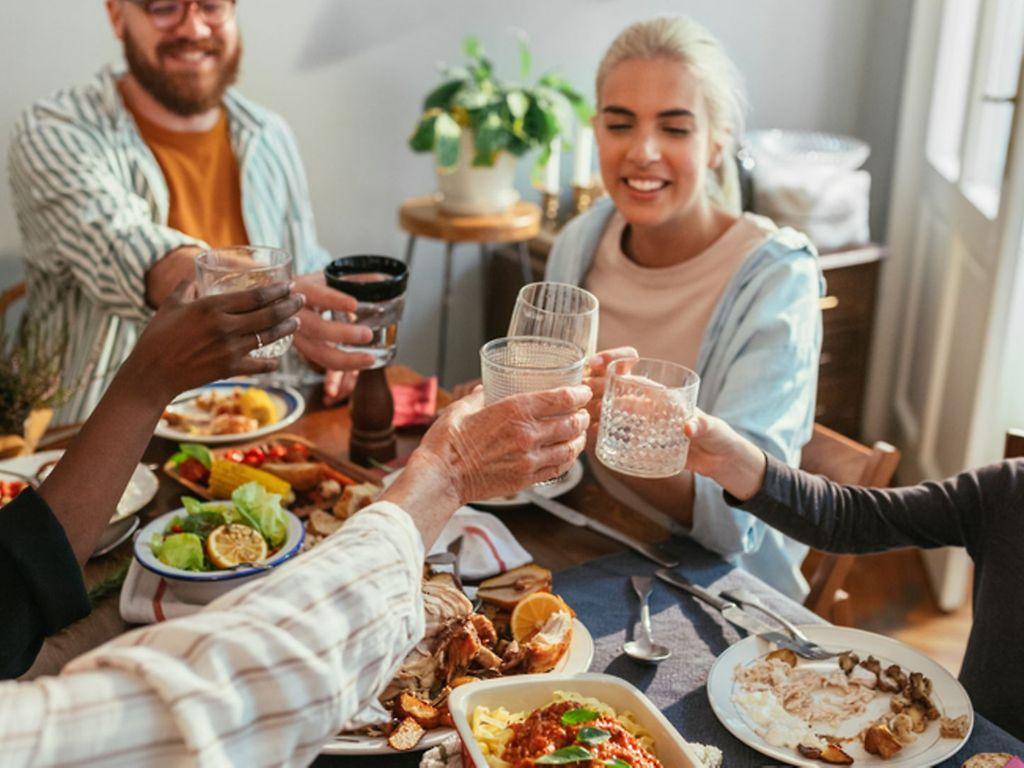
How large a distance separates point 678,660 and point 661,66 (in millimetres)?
1199

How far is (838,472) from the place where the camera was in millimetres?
1944

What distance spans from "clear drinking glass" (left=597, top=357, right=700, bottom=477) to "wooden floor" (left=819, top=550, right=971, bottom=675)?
6.32ft

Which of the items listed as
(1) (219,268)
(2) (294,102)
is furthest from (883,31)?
(1) (219,268)

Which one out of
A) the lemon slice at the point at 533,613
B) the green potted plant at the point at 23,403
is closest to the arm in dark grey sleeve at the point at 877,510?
the lemon slice at the point at 533,613

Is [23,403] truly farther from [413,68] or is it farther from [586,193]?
[586,193]

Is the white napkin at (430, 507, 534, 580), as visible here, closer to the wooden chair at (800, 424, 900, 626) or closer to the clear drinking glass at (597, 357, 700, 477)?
the clear drinking glass at (597, 357, 700, 477)

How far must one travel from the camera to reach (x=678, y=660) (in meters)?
1.37

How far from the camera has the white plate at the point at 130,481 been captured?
169 cm

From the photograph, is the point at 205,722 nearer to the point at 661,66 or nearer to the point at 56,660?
the point at 56,660

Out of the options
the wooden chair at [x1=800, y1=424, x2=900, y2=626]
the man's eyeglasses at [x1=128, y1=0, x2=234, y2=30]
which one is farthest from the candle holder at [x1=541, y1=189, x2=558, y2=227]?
the wooden chair at [x1=800, y1=424, x2=900, y2=626]

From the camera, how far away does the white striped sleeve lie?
2311 millimetres

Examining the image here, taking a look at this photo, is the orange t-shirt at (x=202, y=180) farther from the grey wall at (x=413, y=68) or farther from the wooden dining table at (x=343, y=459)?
the wooden dining table at (x=343, y=459)

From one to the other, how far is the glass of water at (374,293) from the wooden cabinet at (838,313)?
209cm

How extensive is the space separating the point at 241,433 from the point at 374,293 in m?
0.51
